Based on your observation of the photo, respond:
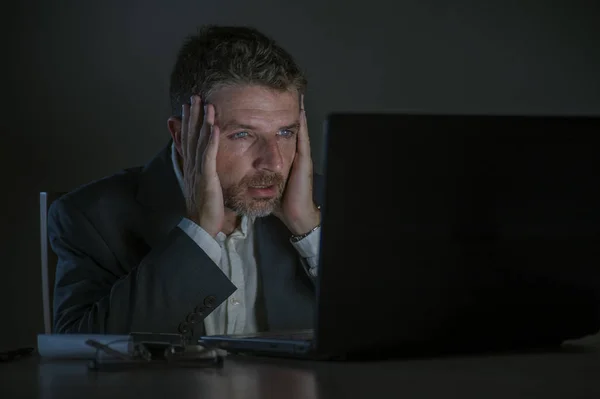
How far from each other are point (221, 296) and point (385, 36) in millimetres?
1622

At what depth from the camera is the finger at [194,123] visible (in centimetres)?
190

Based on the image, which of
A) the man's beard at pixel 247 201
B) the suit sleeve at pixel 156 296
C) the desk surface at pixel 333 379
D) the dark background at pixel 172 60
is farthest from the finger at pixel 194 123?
the desk surface at pixel 333 379

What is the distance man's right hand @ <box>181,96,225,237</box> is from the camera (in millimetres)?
1762

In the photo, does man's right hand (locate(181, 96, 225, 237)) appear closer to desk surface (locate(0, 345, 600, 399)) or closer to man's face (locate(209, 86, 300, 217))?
man's face (locate(209, 86, 300, 217))

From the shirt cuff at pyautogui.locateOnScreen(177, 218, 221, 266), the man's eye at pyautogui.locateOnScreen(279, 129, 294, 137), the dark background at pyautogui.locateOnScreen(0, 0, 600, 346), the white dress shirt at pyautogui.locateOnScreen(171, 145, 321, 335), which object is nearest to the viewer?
the shirt cuff at pyautogui.locateOnScreen(177, 218, 221, 266)

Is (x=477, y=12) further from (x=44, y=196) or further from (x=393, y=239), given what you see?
(x=393, y=239)

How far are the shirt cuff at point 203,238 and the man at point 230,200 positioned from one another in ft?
0.11

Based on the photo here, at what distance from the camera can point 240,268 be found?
1.91 m

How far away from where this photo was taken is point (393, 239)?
93cm

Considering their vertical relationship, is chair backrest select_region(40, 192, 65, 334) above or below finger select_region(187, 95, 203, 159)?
below

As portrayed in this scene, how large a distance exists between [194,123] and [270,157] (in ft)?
0.63

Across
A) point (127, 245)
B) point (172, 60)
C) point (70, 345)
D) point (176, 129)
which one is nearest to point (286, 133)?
point (176, 129)

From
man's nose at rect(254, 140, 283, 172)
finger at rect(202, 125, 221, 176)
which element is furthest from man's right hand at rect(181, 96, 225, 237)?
man's nose at rect(254, 140, 283, 172)

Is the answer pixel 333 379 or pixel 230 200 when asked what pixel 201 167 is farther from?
pixel 333 379
